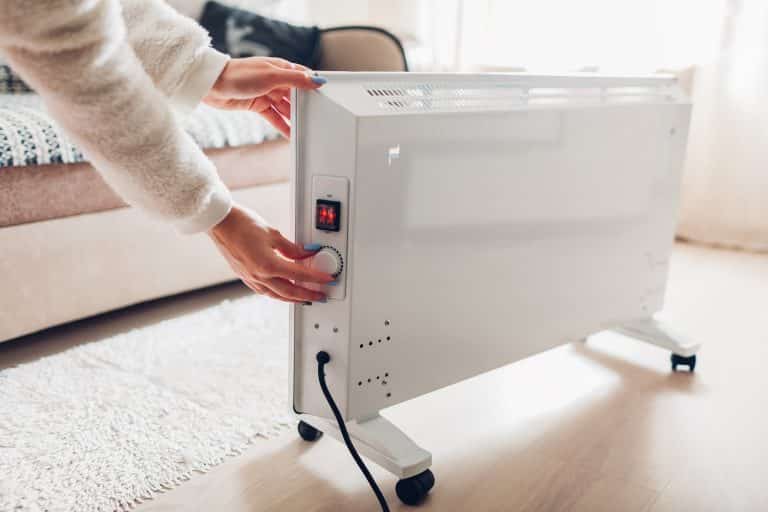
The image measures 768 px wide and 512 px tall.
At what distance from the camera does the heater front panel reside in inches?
29.5

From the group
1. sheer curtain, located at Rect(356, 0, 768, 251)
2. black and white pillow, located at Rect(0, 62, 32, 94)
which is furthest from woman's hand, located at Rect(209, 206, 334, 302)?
sheer curtain, located at Rect(356, 0, 768, 251)

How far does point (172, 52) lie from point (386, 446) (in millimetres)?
506

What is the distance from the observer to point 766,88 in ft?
6.32

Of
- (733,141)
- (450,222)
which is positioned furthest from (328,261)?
(733,141)

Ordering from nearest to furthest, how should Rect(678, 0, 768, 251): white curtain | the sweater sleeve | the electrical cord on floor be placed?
the sweater sleeve, the electrical cord on floor, Rect(678, 0, 768, 251): white curtain

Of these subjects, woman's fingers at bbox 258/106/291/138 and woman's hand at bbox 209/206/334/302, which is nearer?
woman's hand at bbox 209/206/334/302

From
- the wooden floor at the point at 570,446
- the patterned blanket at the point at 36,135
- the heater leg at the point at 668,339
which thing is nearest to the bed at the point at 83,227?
the patterned blanket at the point at 36,135

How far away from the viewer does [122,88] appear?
0.53 meters

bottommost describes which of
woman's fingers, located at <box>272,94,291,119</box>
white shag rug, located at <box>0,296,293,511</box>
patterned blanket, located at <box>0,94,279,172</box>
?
white shag rug, located at <box>0,296,293,511</box>

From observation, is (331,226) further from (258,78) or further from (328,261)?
(258,78)

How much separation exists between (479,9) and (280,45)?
1.10 m

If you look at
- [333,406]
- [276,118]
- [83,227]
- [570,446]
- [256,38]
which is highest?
[256,38]

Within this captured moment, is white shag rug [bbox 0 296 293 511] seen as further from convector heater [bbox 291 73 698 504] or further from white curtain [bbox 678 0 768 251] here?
white curtain [bbox 678 0 768 251]

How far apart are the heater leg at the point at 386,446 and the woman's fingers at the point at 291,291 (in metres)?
0.18
